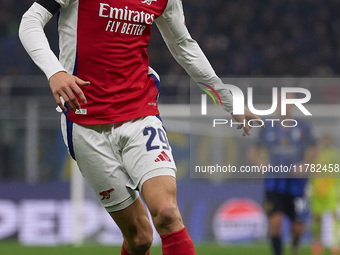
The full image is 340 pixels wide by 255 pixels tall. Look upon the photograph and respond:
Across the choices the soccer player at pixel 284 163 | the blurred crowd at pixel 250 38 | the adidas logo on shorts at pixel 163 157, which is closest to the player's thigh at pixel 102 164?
the adidas logo on shorts at pixel 163 157

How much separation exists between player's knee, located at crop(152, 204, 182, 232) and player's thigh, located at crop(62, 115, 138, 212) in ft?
1.37

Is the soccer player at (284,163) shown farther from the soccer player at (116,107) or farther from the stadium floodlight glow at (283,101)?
the soccer player at (116,107)

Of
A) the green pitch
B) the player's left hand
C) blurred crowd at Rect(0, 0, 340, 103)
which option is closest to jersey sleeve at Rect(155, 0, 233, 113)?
the player's left hand

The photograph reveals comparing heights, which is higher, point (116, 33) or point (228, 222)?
point (116, 33)

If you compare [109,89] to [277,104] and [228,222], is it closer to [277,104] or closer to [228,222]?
[277,104]

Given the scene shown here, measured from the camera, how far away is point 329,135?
8.51 m

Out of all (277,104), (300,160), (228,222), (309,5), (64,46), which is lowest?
(228,222)

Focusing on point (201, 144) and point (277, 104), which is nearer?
point (277, 104)

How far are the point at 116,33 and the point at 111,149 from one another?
558 millimetres

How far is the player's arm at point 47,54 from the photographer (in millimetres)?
2951

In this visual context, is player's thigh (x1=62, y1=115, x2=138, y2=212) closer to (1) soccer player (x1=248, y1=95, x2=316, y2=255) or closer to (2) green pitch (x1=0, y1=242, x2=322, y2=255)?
(1) soccer player (x1=248, y1=95, x2=316, y2=255)

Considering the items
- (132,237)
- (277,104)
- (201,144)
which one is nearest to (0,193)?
(201,144)

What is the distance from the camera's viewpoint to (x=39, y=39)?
124 inches

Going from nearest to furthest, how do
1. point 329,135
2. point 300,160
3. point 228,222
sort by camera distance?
1. point 300,160
2. point 329,135
3. point 228,222
